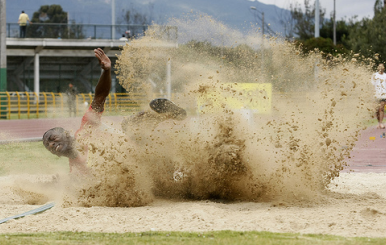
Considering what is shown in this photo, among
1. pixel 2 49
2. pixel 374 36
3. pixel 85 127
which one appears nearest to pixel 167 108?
pixel 85 127

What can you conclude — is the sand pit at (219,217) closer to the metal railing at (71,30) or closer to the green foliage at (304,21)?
the metal railing at (71,30)

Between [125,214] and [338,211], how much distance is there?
2.09m

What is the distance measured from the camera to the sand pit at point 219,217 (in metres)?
4.44

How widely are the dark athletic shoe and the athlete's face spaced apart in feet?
3.56

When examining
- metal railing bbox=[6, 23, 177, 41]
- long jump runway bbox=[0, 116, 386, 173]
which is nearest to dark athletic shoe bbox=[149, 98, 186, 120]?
long jump runway bbox=[0, 116, 386, 173]

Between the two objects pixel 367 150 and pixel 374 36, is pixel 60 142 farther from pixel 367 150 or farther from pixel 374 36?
pixel 374 36

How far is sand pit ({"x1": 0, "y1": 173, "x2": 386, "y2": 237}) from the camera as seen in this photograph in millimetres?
4441

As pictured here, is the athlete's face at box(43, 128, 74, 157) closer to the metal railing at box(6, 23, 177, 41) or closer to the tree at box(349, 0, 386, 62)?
the metal railing at box(6, 23, 177, 41)

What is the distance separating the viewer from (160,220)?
4.80 meters

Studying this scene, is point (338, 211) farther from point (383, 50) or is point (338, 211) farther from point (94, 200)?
point (383, 50)

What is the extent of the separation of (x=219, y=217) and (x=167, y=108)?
192 centimetres

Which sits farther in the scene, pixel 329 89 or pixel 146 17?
pixel 146 17

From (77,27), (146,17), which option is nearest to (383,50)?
(77,27)

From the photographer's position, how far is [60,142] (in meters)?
6.16
